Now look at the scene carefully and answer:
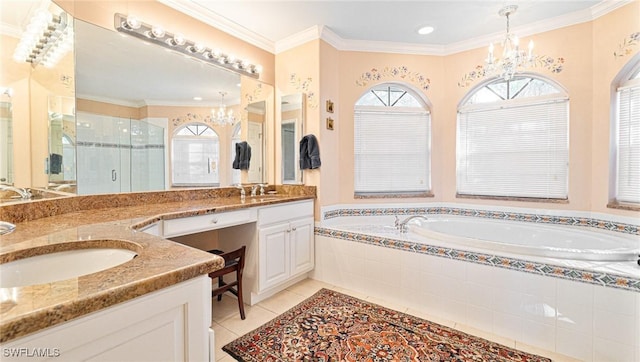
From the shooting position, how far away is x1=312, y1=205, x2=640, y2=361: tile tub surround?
1.53m

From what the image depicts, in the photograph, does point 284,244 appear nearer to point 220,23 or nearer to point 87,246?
point 87,246

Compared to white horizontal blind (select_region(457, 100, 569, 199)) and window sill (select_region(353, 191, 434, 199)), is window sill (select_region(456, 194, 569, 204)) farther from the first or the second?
window sill (select_region(353, 191, 434, 199))

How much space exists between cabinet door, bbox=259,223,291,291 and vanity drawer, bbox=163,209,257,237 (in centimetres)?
21

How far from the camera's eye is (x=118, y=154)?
1876mm

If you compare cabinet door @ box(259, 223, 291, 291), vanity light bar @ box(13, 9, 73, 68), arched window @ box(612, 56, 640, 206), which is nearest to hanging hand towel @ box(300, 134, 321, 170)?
cabinet door @ box(259, 223, 291, 291)

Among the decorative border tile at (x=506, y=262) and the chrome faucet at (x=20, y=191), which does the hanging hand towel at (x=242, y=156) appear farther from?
the chrome faucet at (x=20, y=191)

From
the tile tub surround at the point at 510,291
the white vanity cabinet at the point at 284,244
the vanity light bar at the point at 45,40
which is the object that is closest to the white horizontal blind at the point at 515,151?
the tile tub surround at the point at 510,291

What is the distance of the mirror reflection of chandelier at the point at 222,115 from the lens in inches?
98.3

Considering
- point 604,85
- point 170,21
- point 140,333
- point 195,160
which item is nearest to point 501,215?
point 604,85

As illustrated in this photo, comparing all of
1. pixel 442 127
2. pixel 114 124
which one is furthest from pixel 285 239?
pixel 442 127

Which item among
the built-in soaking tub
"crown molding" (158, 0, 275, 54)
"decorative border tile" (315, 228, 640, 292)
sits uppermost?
"crown molding" (158, 0, 275, 54)

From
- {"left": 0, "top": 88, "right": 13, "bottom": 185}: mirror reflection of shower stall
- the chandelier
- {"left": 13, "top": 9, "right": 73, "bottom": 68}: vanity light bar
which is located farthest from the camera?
the chandelier

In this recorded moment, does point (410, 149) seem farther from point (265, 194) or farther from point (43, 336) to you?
point (43, 336)

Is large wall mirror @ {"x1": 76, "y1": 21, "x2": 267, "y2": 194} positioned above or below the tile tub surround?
above
